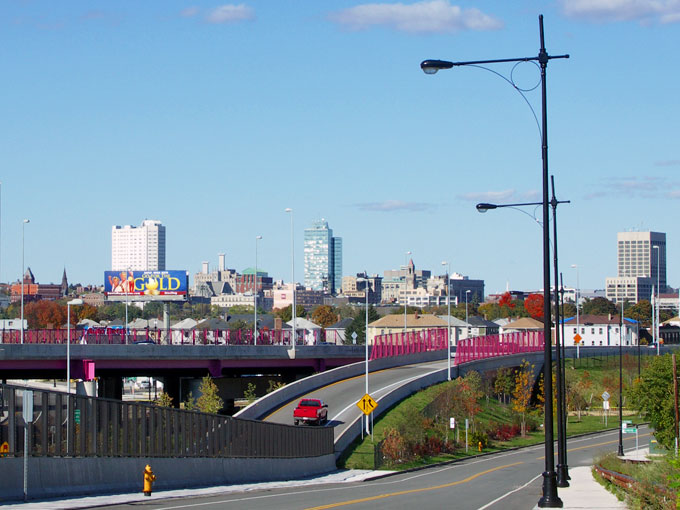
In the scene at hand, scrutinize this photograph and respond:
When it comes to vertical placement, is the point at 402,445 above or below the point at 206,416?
below

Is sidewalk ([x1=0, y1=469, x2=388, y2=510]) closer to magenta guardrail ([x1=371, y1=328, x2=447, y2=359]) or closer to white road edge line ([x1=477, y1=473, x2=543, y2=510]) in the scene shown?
white road edge line ([x1=477, y1=473, x2=543, y2=510])

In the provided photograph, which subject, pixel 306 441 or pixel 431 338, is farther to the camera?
pixel 431 338

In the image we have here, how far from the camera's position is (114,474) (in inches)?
1254

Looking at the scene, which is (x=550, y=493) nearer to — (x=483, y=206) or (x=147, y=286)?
(x=483, y=206)

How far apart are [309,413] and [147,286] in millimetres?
51760

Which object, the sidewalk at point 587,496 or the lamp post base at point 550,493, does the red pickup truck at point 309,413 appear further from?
the lamp post base at point 550,493

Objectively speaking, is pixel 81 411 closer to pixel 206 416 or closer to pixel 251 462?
pixel 206 416

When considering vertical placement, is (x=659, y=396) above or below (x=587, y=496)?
below

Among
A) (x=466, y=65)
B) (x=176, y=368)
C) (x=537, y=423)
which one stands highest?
(x=466, y=65)

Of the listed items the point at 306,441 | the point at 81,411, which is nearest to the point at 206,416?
the point at 81,411

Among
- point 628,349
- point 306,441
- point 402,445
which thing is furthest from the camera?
point 628,349

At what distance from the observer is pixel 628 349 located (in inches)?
5522

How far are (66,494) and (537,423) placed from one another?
2732 inches

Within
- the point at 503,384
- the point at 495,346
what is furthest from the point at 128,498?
the point at 495,346
